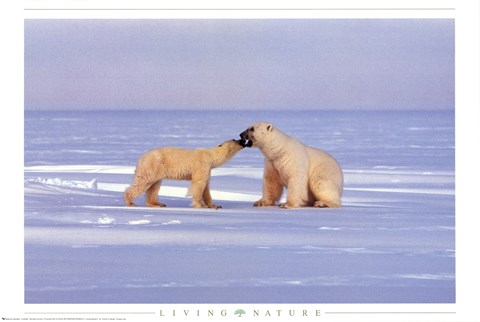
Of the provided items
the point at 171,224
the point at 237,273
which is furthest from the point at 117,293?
the point at 171,224

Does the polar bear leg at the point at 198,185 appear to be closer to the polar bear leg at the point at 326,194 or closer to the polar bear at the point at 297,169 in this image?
the polar bear at the point at 297,169

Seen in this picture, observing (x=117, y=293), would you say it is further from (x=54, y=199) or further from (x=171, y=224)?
(x=54, y=199)

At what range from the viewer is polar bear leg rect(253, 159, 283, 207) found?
32.2ft

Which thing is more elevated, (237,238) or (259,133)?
(259,133)

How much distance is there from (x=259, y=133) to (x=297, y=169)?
0.48 m

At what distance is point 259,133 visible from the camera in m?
9.59

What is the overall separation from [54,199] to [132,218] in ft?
4.62

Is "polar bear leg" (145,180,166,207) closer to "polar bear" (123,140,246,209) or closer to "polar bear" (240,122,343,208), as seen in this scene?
"polar bear" (123,140,246,209)

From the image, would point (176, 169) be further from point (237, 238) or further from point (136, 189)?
point (237, 238)

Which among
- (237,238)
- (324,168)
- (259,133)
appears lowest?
(237,238)

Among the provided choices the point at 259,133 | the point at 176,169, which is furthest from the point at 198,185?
the point at 259,133

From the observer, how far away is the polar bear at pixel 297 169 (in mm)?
9555

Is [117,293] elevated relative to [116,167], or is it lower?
lower

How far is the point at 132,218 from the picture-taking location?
888cm
